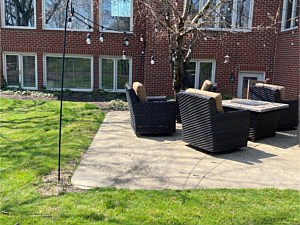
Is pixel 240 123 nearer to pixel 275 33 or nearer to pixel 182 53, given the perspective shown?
pixel 182 53

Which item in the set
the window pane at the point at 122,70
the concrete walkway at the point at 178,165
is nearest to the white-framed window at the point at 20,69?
the window pane at the point at 122,70

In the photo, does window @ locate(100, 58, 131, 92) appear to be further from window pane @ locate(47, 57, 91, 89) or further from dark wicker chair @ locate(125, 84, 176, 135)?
dark wicker chair @ locate(125, 84, 176, 135)

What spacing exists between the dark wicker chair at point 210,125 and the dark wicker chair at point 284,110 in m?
1.73


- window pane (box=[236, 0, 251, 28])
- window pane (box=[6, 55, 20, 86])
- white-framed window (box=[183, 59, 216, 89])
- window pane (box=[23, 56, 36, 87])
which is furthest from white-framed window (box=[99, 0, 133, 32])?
window pane (box=[236, 0, 251, 28])

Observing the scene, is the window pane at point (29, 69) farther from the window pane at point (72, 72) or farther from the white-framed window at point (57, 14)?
the white-framed window at point (57, 14)

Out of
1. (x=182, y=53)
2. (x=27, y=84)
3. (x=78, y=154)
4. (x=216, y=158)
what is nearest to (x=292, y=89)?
(x=182, y=53)

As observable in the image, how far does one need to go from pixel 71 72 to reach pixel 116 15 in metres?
2.72

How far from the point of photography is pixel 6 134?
566cm

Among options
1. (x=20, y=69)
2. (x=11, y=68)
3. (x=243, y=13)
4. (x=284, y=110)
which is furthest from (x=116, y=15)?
(x=284, y=110)

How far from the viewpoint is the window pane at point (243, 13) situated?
10922mm

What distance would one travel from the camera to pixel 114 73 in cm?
1191

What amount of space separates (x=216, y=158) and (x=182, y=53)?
348 cm

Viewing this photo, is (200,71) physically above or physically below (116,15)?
below

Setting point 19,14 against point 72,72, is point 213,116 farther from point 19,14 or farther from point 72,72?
point 19,14
